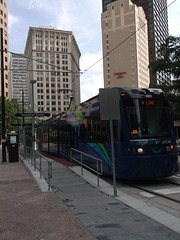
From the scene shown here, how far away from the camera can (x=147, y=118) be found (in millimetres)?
8703

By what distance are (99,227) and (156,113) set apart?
5.16 metres

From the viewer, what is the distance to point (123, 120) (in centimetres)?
851

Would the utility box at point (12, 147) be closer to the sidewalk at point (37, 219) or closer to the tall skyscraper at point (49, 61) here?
the sidewalk at point (37, 219)

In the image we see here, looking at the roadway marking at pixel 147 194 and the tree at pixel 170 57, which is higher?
the tree at pixel 170 57

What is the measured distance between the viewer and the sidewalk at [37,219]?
4328 millimetres

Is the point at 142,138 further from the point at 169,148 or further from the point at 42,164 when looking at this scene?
the point at 42,164

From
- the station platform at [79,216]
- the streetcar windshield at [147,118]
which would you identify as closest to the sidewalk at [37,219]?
the station platform at [79,216]

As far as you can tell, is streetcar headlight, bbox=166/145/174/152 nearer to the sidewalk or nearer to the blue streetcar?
the blue streetcar

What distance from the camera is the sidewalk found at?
4.33m

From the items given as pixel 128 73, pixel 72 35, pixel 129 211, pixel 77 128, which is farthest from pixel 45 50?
pixel 129 211

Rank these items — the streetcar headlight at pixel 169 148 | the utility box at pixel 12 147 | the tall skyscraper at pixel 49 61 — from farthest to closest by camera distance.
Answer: the tall skyscraper at pixel 49 61, the utility box at pixel 12 147, the streetcar headlight at pixel 169 148

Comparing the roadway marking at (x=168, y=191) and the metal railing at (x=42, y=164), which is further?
the metal railing at (x=42, y=164)

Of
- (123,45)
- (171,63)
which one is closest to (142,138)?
(171,63)

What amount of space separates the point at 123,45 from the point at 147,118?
92.0m
